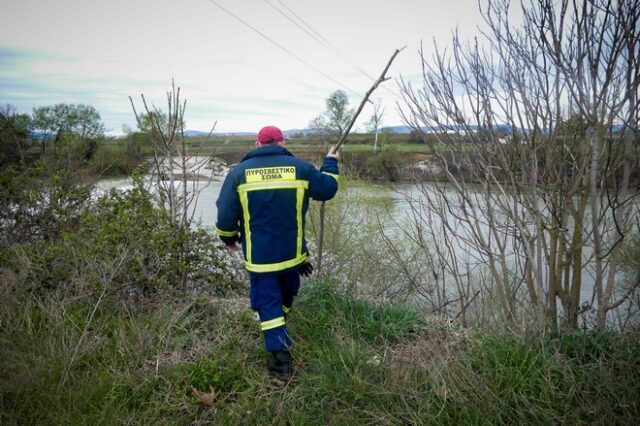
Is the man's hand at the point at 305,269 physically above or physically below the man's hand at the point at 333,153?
below

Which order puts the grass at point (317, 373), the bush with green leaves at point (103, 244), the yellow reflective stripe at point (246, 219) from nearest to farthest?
the grass at point (317, 373) < the yellow reflective stripe at point (246, 219) < the bush with green leaves at point (103, 244)

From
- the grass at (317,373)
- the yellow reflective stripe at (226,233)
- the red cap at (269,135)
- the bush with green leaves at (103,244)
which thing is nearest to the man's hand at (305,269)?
the grass at (317,373)

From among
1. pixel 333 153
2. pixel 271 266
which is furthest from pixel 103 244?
pixel 333 153

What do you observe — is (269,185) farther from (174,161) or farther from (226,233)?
(174,161)

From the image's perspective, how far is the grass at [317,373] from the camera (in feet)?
7.73

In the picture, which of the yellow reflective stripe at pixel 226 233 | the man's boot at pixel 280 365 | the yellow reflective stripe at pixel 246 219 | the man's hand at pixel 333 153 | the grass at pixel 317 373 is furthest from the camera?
the man's hand at pixel 333 153

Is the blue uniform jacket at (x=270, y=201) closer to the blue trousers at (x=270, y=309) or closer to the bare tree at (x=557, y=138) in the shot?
the blue trousers at (x=270, y=309)

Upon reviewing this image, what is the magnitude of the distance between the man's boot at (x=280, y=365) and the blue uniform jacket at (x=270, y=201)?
1.99ft

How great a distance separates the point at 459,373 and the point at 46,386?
9.15 feet

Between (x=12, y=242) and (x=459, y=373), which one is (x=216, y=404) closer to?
(x=459, y=373)

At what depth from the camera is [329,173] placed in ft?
10.2

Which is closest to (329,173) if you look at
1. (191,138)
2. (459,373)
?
(459,373)

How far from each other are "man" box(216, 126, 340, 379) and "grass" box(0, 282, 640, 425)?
333 mm

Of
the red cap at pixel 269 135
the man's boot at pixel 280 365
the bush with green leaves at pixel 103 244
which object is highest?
the red cap at pixel 269 135
